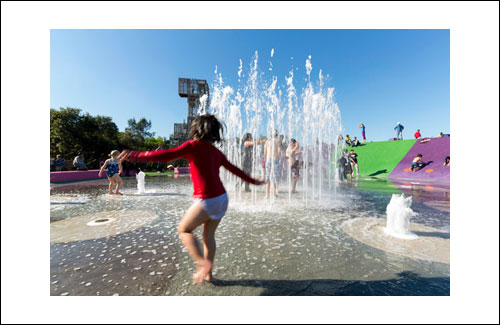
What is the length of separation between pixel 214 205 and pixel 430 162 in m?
20.0

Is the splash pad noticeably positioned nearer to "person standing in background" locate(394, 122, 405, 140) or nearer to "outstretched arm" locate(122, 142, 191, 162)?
"outstretched arm" locate(122, 142, 191, 162)

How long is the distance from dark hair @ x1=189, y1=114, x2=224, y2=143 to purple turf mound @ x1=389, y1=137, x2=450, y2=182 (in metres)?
17.2

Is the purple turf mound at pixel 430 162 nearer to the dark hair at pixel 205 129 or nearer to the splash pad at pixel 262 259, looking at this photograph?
the splash pad at pixel 262 259

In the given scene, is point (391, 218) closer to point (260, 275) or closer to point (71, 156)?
point (260, 275)

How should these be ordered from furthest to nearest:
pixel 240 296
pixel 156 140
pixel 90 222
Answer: pixel 156 140 < pixel 90 222 < pixel 240 296

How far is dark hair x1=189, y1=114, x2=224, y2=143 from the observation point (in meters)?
1.91

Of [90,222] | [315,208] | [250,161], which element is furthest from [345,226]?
[90,222]

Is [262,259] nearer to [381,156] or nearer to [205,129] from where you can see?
[205,129]

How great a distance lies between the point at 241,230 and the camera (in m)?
3.71

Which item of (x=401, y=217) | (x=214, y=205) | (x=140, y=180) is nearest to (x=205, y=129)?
(x=214, y=205)

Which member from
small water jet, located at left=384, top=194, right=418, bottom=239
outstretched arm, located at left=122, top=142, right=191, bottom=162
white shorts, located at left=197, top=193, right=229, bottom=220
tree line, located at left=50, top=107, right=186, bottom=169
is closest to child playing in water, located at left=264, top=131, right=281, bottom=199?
→ small water jet, located at left=384, top=194, right=418, bottom=239

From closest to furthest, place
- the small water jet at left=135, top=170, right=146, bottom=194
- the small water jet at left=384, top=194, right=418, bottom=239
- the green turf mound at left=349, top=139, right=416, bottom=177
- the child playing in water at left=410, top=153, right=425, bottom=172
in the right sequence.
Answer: the small water jet at left=384, top=194, right=418, bottom=239 → the small water jet at left=135, top=170, right=146, bottom=194 → the child playing in water at left=410, top=153, right=425, bottom=172 → the green turf mound at left=349, top=139, right=416, bottom=177

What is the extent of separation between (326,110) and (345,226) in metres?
8.15

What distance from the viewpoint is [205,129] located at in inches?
75.2
